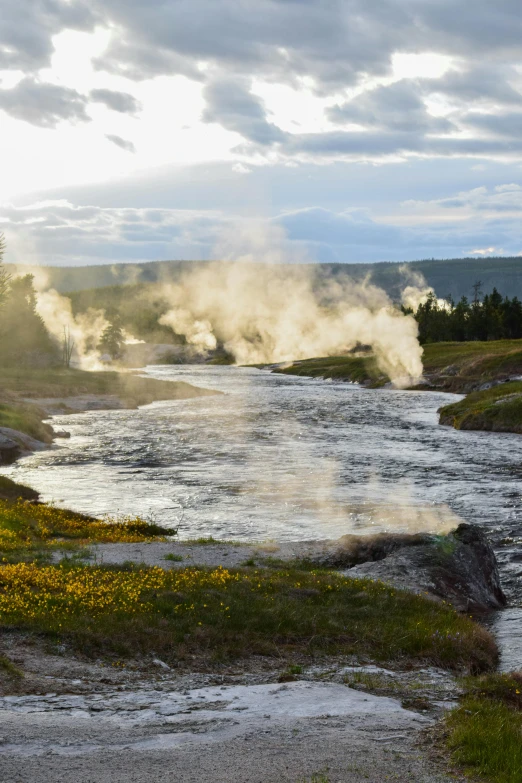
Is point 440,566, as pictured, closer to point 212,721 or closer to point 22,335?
point 212,721

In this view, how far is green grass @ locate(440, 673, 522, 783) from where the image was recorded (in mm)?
10822

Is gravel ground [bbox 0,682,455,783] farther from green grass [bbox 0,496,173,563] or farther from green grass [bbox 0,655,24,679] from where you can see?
green grass [bbox 0,496,173,563]

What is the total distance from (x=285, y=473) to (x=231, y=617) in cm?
2793

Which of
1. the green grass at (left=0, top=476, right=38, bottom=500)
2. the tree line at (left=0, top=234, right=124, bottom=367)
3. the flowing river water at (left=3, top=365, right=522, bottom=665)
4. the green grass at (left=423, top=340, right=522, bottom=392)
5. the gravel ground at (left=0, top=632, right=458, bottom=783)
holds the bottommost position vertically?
the flowing river water at (left=3, top=365, right=522, bottom=665)

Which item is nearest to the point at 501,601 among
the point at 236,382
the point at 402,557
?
the point at 402,557

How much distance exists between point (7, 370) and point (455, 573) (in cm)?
11151

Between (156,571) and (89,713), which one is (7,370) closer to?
(156,571)

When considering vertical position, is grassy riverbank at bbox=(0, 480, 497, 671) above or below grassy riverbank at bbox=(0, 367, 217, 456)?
below

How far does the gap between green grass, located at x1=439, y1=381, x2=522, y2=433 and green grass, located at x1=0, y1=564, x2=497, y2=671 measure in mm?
50847

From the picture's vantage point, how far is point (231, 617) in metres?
18.1

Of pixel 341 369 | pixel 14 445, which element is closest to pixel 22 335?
pixel 341 369

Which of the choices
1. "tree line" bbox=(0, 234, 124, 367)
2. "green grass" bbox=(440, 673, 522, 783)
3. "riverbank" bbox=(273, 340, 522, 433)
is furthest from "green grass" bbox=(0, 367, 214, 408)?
"green grass" bbox=(440, 673, 522, 783)

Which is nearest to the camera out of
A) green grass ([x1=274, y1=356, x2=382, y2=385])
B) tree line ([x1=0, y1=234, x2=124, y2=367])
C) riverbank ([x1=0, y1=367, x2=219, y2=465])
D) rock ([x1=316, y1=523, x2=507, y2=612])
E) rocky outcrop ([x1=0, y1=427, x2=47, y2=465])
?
rock ([x1=316, y1=523, x2=507, y2=612])

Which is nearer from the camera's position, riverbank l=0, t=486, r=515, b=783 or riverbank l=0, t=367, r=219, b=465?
riverbank l=0, t=486, r=515, b=783
